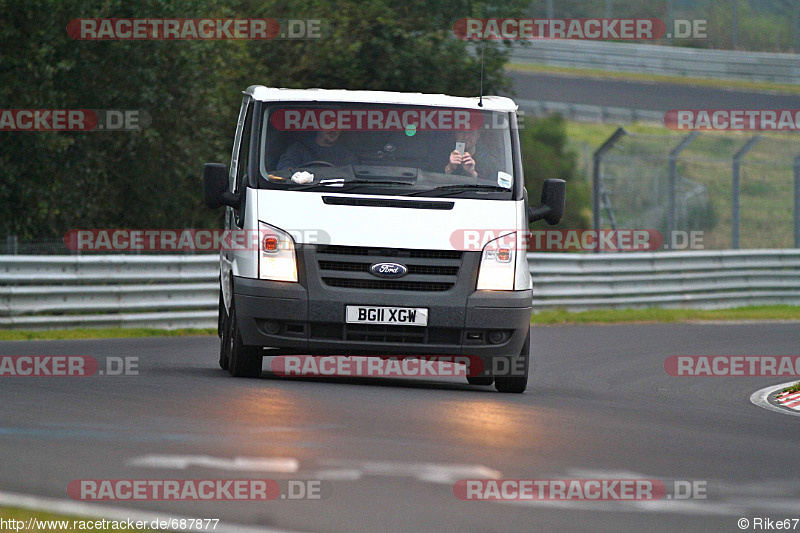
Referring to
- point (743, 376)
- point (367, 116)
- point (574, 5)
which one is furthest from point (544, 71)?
point (367, 116)

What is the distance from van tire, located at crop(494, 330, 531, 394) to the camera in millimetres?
10984

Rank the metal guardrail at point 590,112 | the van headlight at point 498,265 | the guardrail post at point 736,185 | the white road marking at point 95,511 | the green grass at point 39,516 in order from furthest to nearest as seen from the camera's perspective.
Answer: the metal guardrail at point 590,112 → the guardrail post at point 736,185 → the van headlight at point 498,265 → the white road marking at point 95,511 → the green grass at point 39,516

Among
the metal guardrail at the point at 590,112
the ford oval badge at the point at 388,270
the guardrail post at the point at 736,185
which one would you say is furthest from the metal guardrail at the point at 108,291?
the metal guardrail at the point at 590,112

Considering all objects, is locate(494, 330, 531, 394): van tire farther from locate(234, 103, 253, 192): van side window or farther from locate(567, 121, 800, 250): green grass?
locate(567, 121, 800, 250): green grass

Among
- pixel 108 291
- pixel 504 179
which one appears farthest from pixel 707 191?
pixel 504 179

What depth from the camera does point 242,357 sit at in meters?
11.0

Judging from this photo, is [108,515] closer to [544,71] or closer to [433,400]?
[433,400]

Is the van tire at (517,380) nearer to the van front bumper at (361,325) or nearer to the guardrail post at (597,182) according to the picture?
the van front bumper at (361,325)

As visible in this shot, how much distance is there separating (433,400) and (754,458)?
2661 millimetres

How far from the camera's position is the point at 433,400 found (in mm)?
9852

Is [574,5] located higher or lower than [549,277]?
higher

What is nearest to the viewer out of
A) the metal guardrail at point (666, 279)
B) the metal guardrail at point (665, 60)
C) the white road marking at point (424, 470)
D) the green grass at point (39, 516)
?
the green grass at point (39, 516)

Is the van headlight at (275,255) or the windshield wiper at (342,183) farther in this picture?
the windshield wiper at (342,183)

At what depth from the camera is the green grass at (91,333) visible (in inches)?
636
